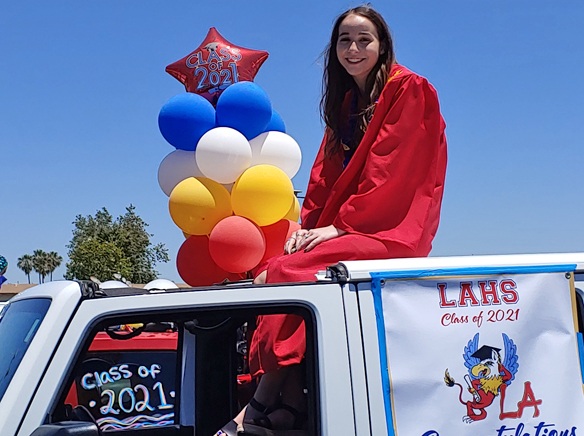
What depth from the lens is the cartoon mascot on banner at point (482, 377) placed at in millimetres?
2057

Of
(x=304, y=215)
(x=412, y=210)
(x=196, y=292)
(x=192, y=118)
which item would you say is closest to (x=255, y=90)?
(x=192, y=118)

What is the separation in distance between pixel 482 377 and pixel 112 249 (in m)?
29.9

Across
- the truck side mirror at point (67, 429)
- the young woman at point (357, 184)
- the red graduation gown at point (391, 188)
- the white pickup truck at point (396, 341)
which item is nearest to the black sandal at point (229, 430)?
the young woman at point (357, 184)

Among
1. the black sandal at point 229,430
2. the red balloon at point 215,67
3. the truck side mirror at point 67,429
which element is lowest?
the truck side mirror at point 67,429

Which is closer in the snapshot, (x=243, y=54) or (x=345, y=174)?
(x=345, y=174)

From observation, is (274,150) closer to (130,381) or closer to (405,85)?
(130,381)

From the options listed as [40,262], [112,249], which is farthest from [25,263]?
[112,249]

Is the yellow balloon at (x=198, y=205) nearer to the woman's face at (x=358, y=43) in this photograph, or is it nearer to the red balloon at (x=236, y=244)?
the red balloon at (x=236, y=244)

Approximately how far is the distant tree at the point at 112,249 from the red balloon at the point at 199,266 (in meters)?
20.7

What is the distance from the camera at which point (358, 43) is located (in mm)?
3090

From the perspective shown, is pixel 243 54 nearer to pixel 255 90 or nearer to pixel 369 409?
pixel 255 90

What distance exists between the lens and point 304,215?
3279 millimetres

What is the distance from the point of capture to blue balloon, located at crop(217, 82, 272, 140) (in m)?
7.15

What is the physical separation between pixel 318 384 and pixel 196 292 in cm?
41
